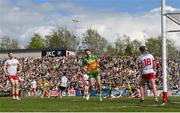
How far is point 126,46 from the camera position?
106750mm

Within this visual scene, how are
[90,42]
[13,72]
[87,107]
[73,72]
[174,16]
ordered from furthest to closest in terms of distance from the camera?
[90,42]
[73,72]
[13,72]
[174,16]
[87,107]

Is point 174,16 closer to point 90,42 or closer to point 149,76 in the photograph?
point 149,76

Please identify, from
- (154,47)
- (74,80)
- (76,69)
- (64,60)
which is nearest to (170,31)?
(74,80)

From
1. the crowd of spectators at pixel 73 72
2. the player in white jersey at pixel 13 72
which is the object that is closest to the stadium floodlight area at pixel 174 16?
the player in white jersey at pixel 13 72

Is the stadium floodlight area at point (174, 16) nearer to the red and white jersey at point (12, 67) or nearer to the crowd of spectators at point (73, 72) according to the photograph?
the red and white jersey at point (12, 67)

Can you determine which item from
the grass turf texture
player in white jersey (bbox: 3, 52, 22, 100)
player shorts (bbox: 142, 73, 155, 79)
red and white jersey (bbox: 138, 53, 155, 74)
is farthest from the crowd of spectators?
the grass turf texture

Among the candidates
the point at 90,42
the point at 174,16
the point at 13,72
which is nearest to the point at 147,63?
the point at 174,16

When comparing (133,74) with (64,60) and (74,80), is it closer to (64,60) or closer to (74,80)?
(74,80)

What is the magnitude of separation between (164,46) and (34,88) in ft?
97.7

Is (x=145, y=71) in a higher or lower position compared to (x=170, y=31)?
lower

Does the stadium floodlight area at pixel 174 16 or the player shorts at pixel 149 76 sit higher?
the stadium floodlight area at pixel 174 16

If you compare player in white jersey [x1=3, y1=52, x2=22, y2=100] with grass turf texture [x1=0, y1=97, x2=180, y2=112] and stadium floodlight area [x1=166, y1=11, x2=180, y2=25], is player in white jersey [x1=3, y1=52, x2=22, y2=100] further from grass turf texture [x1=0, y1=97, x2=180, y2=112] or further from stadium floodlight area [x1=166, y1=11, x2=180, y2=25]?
stadium floodlight area [x1=166, y1=11, x2=180, y2=25]

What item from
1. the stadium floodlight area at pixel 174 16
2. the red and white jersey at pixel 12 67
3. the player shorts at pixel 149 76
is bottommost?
the player shorts at pixel 149 76

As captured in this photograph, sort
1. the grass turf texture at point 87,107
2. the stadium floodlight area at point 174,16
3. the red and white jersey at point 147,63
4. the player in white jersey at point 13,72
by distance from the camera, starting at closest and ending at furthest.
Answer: the grass turf texture at point 87,107, the stadium floodlight area at point 174,16, the red and white jersey at point 147,63, the player in white jersey at point 13,72
